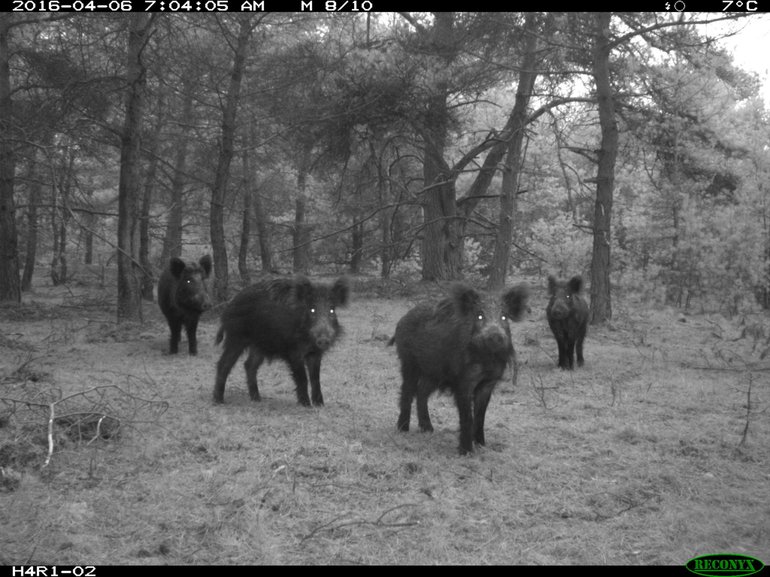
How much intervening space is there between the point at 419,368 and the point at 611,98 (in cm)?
1090

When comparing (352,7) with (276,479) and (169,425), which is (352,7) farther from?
(276,479)

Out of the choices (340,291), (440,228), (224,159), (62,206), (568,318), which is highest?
(224,159)

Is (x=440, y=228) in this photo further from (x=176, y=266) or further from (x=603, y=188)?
(x=176, y=266)

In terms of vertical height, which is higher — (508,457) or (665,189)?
(665,189)

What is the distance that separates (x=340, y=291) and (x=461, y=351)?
2396mm

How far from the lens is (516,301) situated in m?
7.05

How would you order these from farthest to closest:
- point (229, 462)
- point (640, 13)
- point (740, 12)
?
point (640, 13) < point (740, 12) < point (229, 462)

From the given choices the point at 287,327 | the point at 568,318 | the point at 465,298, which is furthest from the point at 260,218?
the point at 465,298

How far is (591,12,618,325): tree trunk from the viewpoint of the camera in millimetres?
15438

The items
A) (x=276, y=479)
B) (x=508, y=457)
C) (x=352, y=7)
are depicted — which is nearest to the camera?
(x=276, y=479)

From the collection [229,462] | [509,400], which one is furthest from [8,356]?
[509,400]

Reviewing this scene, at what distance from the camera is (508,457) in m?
6.51

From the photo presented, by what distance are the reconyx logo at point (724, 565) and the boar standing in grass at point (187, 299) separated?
9239mm

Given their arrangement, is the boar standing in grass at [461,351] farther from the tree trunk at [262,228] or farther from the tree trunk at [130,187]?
the tree trunk at [262,228]
